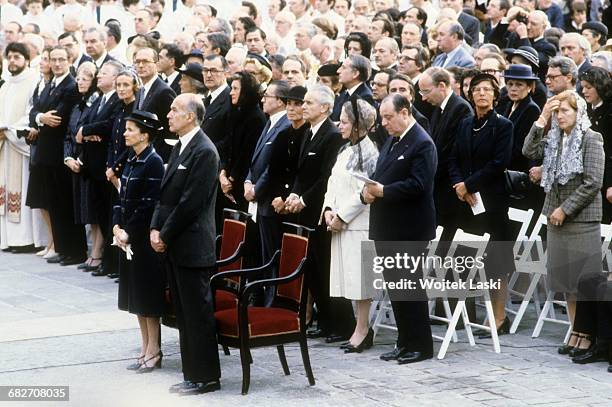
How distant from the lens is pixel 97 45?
14422 mm

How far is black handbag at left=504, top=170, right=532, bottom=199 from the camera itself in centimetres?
1002

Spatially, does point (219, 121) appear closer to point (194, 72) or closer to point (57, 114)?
point (194, 72)

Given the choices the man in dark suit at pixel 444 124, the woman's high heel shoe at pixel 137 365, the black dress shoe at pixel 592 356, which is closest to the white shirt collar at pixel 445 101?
the man in dark suit at pixel 444 124

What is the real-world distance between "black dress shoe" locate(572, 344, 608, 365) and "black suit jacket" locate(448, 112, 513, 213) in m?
1.45

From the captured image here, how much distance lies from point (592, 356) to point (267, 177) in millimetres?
3078

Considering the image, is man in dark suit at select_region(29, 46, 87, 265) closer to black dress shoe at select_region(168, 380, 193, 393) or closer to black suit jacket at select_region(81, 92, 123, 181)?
black suit jacket at select_region(81, 92, 123, 181)

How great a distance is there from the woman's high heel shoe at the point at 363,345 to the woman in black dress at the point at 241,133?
2201 millimetres

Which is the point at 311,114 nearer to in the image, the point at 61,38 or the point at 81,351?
the point at 81,351

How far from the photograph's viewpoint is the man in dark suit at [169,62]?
13.0 meters

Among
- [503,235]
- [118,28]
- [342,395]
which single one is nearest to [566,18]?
[118,28]

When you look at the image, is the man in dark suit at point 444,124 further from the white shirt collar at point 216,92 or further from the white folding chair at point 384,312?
the white shirt collar at point 216,92

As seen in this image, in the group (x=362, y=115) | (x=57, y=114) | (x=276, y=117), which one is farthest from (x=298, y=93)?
(x=57, y=114)

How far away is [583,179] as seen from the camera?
9.23 meters

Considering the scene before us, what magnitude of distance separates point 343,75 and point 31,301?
362cm
